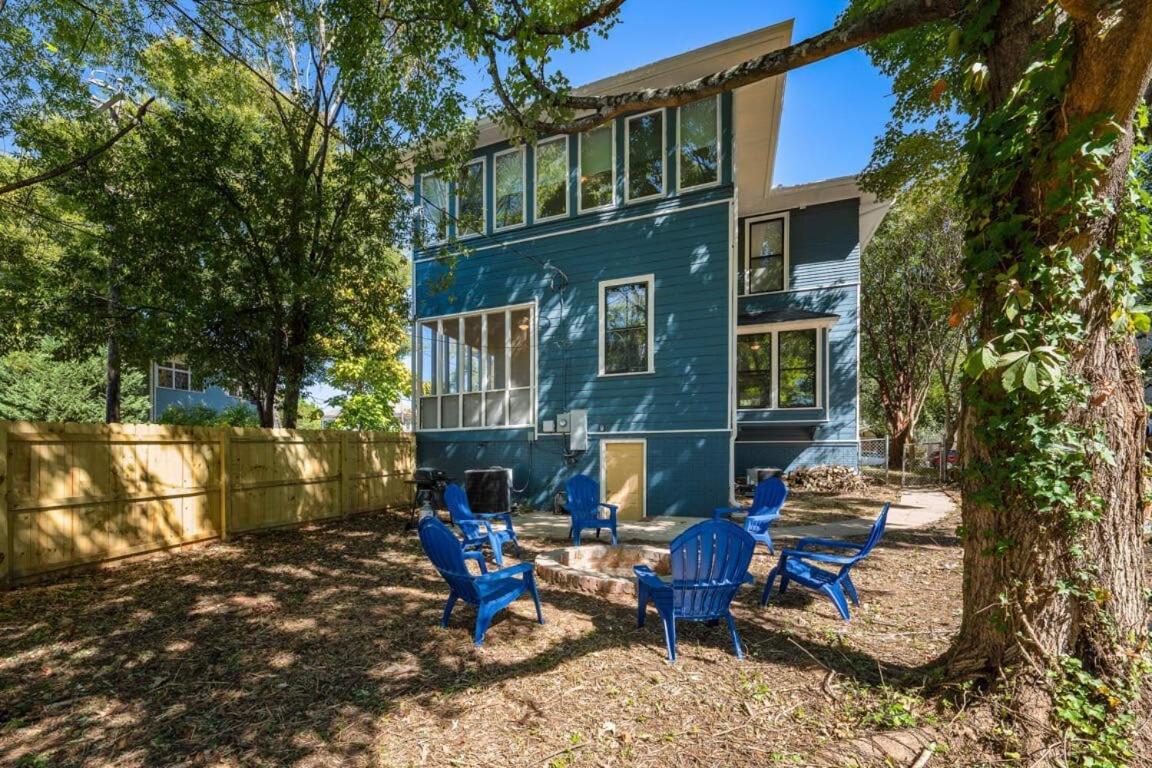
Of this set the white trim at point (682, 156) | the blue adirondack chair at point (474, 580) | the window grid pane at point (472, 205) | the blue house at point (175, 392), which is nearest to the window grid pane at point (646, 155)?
the white trim at point (682, 156)

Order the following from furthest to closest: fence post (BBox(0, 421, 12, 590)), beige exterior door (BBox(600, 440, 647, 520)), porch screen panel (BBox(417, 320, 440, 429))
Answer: porch screen panel (BBox(417, 320, 440, 429)) < beige exterior door (BBox(600, 440, 647, 520)) < fence post (BBox(0, 421, 12, 590))

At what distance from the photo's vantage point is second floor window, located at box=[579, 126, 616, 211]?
1020 cm

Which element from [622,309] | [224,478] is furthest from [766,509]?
[224,478]

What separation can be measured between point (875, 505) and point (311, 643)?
10300 millimetres

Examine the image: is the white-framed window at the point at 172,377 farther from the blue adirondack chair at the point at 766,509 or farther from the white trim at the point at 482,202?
the blue adirondack chair at the point at 766,509

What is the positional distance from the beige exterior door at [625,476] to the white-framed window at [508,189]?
5200 millimetres

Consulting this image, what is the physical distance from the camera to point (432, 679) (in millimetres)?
3277

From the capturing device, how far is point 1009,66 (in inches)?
104

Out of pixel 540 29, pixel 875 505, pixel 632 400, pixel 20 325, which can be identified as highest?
pixel 540 29

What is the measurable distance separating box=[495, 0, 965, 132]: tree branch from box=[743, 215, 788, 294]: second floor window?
33.7 ft

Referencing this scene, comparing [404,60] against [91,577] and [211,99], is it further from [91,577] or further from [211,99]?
[91,577]

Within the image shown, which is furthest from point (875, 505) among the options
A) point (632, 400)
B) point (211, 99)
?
point (211, 99)

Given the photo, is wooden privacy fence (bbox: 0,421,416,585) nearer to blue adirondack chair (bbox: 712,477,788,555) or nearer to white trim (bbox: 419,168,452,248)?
white trim (bbox: 419,168,452,248)

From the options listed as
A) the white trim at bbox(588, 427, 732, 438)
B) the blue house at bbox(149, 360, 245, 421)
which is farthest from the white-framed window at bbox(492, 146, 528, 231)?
the blue house at bbox(149, 360, 245, 421)
